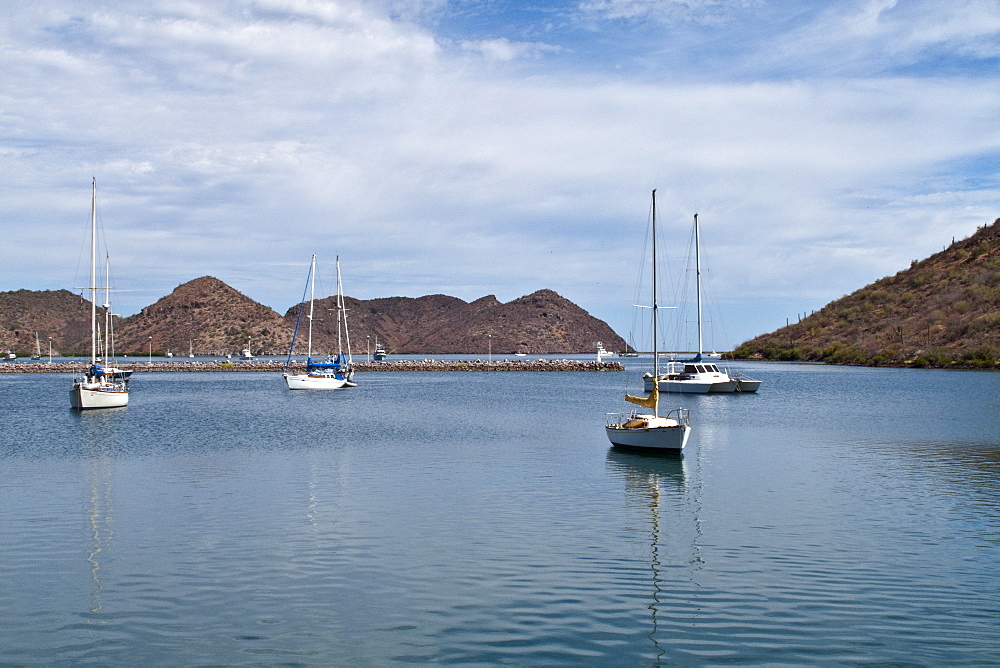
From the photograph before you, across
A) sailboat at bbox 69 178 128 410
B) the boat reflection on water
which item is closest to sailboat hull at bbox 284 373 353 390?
sailboat at bbox 69 178 128 410

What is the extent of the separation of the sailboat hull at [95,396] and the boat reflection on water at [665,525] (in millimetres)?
31093

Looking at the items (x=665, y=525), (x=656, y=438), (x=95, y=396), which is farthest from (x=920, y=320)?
(x=665, y=525)

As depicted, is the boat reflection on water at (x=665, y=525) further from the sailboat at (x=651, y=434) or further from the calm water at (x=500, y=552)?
the sailboat at (x=651, y=434)

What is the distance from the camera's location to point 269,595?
11258 mm

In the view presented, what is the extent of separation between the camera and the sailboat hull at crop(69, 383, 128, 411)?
44656mm

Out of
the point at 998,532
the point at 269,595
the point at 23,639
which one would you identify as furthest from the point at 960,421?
the point at 23,639

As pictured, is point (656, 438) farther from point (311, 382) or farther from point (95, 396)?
point (311, 382)

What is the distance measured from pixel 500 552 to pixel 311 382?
58.2 metres

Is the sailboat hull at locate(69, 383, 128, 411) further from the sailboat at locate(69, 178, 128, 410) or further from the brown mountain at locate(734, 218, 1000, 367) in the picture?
the brown mountain at locate(734, 218, 1000, 367)

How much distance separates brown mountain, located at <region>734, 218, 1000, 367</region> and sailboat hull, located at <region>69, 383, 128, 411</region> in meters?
75.4

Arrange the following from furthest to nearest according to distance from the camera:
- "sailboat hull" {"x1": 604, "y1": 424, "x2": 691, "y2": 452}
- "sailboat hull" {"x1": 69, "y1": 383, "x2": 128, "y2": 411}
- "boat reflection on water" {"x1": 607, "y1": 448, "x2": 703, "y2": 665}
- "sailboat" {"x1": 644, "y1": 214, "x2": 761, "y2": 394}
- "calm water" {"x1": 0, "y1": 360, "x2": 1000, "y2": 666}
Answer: "sailboat" {"x1": 644, "y1": 214, "x2": 761, "y2": 394}, "sailboat hull" {"x1": 69, "y1": 383, "x2": 128, "y2": 411}, "sailboat hull" {"x1": 604, "y1": 424, "x2": 691, "y2": 452}, "boat reflection on water" {"x1": 607, "y1": 448, "x2": 703, "y2": 665}, "calm water" {"x1": 0, "y1": 360, "x2": 1000, "y2": 666}

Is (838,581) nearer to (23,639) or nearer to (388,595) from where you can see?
(388,595)

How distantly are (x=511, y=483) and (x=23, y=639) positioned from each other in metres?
12.4

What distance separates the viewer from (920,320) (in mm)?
102000
